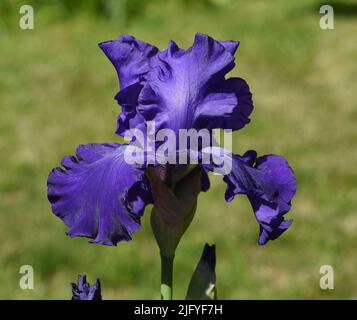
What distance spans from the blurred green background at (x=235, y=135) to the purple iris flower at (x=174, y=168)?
6.69 feet

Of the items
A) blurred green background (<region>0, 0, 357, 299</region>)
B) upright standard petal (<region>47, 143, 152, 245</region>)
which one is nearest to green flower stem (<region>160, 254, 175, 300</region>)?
upright standard petal (<region>47, 143, 152, 245</region>)

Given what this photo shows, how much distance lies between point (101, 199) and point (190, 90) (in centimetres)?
16

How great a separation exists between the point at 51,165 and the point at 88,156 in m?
3.06

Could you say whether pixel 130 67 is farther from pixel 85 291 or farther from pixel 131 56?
pixel 85 291

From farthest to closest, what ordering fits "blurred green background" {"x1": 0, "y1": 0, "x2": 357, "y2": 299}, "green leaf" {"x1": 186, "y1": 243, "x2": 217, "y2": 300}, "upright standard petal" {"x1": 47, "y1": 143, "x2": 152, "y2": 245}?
"blurred green background" {"x1": 0, "y1": 0, "x2": 357, "y2": 299} → "green leaf" {"x1": 186, "y1": 243, "x2": 217, "y2": 300} → "upright standard petal" {"x1": 47, "y1": 143, "x2": 152, "y2": 245}

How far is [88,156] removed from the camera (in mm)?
935

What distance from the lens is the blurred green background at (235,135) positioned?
3082 mm

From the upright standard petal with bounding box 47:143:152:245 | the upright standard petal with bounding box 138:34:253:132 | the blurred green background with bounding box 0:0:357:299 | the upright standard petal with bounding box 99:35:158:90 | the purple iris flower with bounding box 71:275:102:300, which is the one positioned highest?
the blurred green background with bounding box 0:0:357:299

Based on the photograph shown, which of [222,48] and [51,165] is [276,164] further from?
[51,165]

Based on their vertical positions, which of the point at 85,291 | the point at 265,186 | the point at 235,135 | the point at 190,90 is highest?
the point at 235,135

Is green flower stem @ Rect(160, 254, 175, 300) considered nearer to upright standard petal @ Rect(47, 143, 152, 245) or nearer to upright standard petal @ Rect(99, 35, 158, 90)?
upright standard petal @ Rect(47, 143, 152, 245)

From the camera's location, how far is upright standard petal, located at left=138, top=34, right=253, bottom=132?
3.03 ft

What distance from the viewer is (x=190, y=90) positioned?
93 centimetres

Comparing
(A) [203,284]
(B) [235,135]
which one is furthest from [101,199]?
(B) [235,135]
